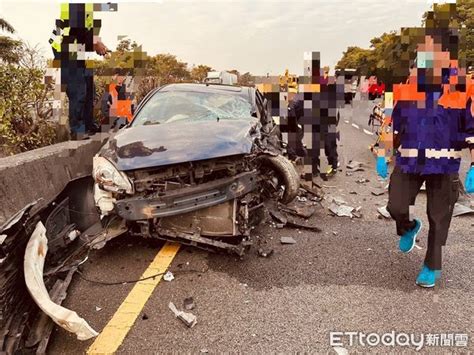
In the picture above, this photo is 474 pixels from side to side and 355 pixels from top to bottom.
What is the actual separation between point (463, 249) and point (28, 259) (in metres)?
3.95

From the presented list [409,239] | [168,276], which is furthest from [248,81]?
[168,276]

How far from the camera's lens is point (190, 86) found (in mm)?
6035

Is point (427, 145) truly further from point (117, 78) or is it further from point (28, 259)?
point (117, 78)

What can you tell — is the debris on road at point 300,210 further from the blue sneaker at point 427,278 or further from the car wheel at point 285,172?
the blue sneaker at point 427,278

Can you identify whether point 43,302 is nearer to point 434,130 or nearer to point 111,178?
point 111,178

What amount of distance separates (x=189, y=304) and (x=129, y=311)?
430 mm

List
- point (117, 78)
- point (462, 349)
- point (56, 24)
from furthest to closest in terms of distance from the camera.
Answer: point (117, 78)
point (56, 24)
point (462, 349)

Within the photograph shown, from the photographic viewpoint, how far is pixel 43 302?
259cm

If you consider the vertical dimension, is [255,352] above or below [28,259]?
below

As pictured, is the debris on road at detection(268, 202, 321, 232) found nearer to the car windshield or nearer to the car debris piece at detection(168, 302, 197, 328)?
the car windshield

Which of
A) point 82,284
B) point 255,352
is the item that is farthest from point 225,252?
point 255,352

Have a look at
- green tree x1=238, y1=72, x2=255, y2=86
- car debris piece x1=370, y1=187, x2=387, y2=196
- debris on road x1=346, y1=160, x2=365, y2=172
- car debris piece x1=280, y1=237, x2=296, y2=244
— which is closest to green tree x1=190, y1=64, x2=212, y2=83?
green tree x1=238, y1=72, x2=255, y2=86

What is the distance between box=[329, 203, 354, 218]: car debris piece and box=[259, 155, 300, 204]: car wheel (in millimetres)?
951

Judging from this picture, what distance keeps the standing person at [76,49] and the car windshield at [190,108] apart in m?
1.58
